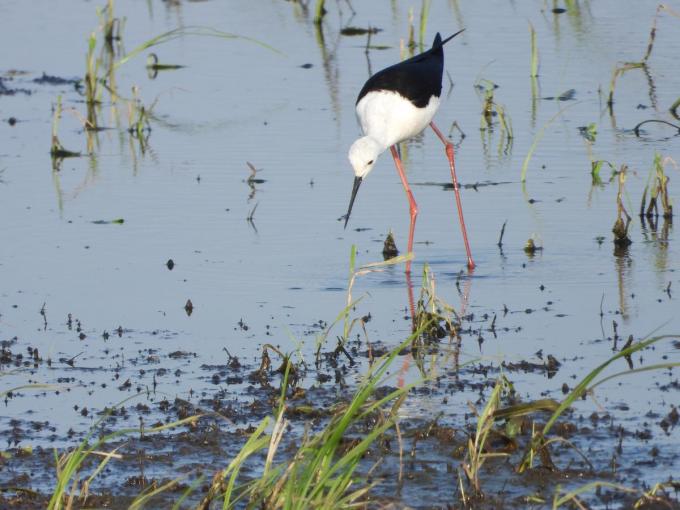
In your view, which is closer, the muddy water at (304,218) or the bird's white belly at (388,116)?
the muddy water at (304,218)

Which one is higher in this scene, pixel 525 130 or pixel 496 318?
pixel 525 130

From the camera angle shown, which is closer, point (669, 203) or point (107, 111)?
point (669, 203)

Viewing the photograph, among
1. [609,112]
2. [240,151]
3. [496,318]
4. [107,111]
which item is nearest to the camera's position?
[496,318]

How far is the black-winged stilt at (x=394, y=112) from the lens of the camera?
7.89 m

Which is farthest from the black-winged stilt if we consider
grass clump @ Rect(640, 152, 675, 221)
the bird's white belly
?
grass clump @ Rect(640, 152, 675, 221)

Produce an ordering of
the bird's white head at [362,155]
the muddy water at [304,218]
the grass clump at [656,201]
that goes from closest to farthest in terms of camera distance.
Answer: the muddy water at [304,218] → the bird's white head at [362,155] → the grass clump at [656,201]

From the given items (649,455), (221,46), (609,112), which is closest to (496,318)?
(649,455)

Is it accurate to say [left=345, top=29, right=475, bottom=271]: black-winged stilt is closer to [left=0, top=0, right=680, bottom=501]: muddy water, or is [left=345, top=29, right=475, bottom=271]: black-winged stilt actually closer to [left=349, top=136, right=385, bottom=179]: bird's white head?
[left=349, top=136, right=385, bottom=179]: bird's white head

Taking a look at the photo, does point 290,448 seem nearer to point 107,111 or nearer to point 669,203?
point 669,203

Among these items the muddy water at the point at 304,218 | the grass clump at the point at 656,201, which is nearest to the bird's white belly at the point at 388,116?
the muddy water at the point at 304,218

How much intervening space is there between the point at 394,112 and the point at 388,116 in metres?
0.04

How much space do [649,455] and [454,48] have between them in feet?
30.2

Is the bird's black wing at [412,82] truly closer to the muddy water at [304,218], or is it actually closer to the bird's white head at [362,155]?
the bird's white head at [362,155]

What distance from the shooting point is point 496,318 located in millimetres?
6648
